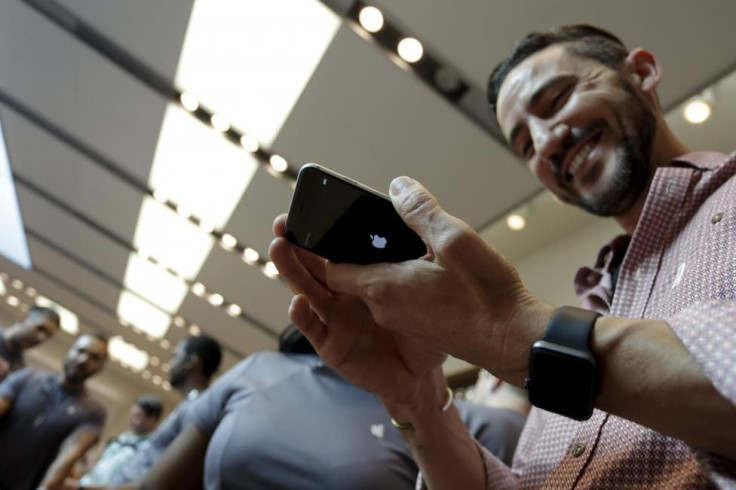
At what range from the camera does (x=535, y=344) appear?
60cm

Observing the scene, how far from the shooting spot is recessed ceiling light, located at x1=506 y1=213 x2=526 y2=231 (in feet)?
12.7

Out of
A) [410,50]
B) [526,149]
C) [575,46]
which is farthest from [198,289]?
[575,46]

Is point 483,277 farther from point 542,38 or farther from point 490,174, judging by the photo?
point 490,174

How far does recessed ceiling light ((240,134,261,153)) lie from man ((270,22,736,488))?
2.82 meters

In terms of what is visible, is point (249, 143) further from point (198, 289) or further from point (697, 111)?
point (198, 289)

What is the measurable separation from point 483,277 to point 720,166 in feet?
1.77

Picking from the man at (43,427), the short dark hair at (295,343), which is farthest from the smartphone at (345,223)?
the man at (43,427)

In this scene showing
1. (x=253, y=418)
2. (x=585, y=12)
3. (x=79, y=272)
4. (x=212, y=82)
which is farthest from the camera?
(x=79, y=272)

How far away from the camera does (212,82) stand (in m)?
3.43

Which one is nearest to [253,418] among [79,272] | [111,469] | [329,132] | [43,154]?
[329,132]

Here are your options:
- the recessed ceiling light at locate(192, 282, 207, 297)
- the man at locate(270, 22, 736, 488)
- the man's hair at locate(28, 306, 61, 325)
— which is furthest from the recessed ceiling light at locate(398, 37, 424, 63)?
the recessed ceiling light at locate(192, 282, 207, 297)

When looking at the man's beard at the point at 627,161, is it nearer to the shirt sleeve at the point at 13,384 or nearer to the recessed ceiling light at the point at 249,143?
the recessed ceiling light at the point at 249,143

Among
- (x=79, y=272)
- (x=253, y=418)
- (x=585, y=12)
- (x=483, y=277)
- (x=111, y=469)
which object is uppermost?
(x=585, y=12)

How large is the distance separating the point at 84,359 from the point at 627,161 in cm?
404
